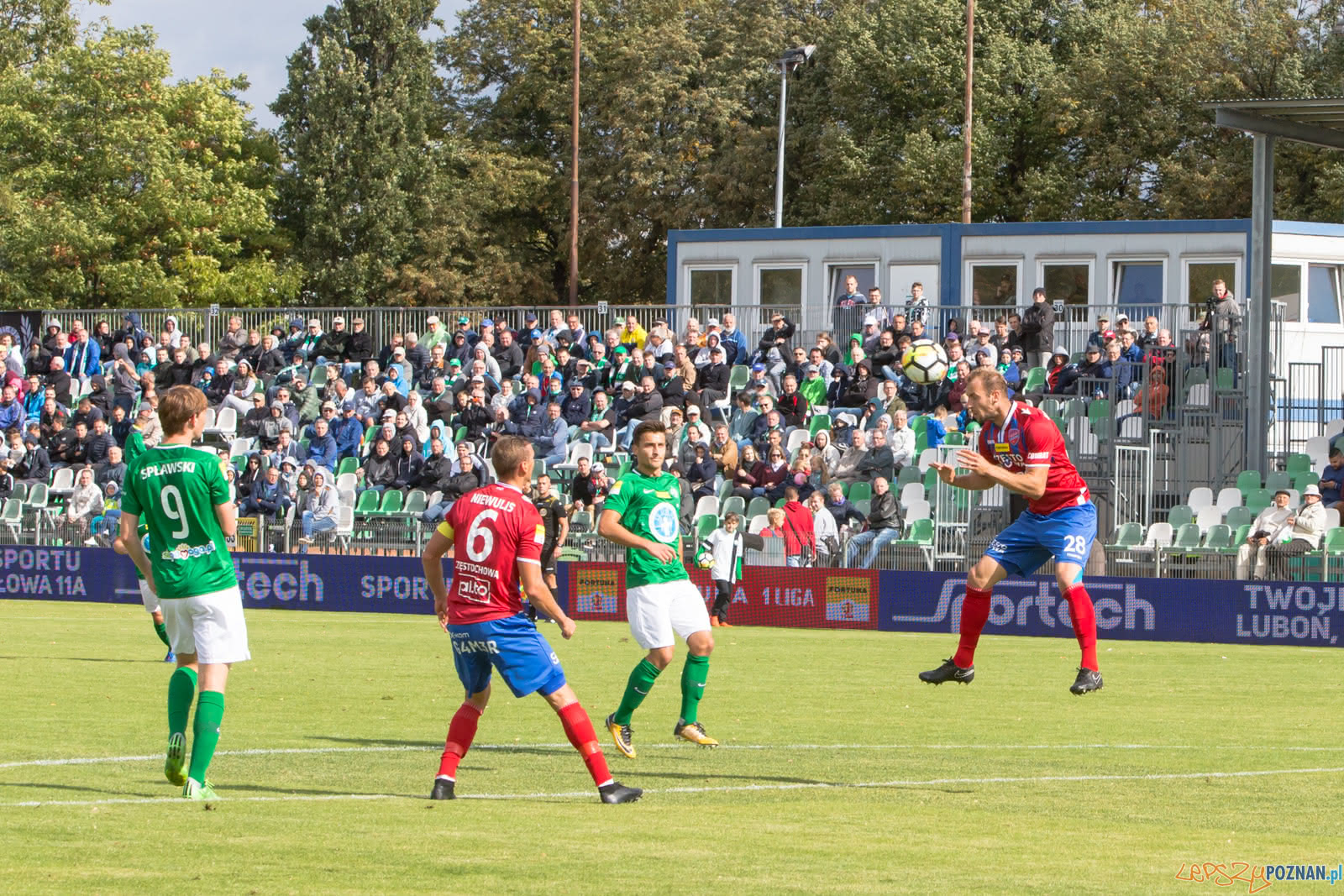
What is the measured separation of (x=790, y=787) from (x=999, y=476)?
212 centimetres

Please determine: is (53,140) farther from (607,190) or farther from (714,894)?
(714,894)

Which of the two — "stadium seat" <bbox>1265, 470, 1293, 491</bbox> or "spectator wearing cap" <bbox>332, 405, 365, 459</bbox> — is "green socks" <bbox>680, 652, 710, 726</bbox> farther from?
"spectator wearing cap" <bbox>332, 405, 365, 459</bbox>

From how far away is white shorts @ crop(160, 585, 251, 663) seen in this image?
28.3ft

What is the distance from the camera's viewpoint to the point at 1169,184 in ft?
180

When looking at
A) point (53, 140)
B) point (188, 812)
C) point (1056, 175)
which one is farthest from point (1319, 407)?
point (53, 140)

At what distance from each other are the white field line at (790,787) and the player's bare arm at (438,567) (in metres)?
0.93

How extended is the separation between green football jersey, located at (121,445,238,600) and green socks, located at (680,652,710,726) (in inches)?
147

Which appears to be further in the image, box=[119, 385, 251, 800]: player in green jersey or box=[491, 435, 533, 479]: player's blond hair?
box=[491, 435, 533, 479]: player's blond hair

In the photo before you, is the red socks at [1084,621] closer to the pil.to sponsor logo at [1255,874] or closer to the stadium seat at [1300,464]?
the pil.to sponsor logo at [1255,874]

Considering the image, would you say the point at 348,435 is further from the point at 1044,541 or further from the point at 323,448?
the point at 1044,541

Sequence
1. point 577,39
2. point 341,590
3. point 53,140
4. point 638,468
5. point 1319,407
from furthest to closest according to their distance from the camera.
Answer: point 53,140 < point 577,39 < point 1319,407 < point 341,590 < point 638,468

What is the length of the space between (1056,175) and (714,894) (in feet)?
174

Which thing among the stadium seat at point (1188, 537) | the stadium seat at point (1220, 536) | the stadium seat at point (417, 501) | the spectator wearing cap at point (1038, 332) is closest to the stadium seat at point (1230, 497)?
the stadium seat at point (1188, 537)

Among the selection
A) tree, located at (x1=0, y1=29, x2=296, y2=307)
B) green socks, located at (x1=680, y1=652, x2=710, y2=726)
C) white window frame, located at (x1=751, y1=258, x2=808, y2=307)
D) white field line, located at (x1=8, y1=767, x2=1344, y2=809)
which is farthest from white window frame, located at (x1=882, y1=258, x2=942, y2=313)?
tree, located at (x1=0, y1=29, x2=296, y2=307)
